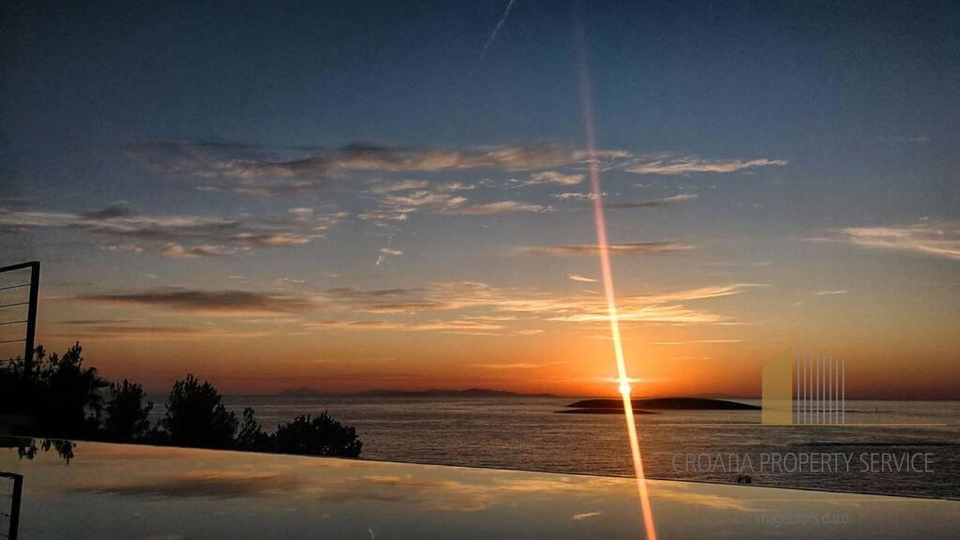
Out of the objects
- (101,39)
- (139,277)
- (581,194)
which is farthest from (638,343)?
(101,39)

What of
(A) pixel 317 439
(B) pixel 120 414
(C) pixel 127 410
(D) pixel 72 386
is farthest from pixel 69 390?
(A) pixel 317 439

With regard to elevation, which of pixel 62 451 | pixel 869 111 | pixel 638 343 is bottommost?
pixel 62 451

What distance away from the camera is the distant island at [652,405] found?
10119cm

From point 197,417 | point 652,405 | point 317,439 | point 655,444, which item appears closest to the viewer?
point 197,417

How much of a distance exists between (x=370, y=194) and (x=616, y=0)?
12.4 m

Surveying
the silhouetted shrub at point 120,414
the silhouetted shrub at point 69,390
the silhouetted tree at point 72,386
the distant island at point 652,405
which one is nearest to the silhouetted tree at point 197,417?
the silhouetted shrub at point 120,414

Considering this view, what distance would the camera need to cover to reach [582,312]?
163 ft

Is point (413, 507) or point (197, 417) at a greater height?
point (413, 507)

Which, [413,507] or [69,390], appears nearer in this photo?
[413,507]

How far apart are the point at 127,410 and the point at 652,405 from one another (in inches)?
3742

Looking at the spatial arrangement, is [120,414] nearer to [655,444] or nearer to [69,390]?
[69,390]

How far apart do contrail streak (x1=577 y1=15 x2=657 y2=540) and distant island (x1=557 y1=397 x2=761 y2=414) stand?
33.2 meters

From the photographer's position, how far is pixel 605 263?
123ft

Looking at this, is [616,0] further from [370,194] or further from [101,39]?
[370,194]
